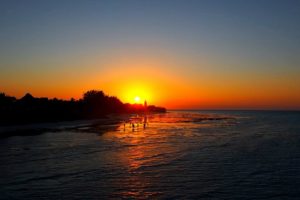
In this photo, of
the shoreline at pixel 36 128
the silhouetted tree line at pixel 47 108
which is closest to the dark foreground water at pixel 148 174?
the shoreline at pixel 36 128

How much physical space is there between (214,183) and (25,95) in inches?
4316

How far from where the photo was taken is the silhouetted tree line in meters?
83.8

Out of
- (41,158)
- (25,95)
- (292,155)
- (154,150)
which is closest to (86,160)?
(41,158)

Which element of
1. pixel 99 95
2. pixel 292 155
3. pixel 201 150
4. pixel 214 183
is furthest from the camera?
pixel 99 95

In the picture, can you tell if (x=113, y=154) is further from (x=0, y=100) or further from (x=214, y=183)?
(x=0, y=100)

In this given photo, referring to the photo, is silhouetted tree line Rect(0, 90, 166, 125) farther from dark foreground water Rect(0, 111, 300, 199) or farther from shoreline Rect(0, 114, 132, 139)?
dark foreground water Rect(0, 111, 300, 199)

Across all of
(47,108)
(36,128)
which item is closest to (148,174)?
(36,128)

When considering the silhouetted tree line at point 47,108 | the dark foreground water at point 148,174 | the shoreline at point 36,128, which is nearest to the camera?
the dark foreground water at point 148,174

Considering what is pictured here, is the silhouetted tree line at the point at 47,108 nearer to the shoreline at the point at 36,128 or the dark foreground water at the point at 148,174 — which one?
the shoreline at the point at 36,128

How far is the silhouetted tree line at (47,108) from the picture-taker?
83812 millimetres

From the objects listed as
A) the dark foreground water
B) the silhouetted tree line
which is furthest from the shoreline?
the dark foreground water

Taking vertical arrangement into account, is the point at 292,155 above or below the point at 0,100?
below

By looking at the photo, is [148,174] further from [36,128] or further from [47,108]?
[47,108]

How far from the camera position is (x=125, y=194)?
56.2ft
